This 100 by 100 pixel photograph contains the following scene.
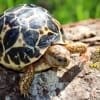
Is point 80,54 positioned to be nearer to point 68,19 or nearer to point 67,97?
point 67,97

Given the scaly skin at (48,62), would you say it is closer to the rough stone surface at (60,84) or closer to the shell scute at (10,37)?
the rough stone surface at (60,84)

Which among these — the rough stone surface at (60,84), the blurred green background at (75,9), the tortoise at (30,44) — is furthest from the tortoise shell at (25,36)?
the blurred green background at (75,9)

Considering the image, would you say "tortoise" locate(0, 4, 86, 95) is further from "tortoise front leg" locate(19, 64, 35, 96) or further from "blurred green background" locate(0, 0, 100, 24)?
"blurred green background" locate(0, 0, 100, 24)

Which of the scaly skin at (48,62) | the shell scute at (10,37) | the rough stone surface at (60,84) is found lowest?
the rough stone surface at (60,84)

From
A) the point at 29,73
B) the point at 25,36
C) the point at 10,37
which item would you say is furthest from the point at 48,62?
the point at 10,37

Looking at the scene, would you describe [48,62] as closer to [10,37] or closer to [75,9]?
[10,37]

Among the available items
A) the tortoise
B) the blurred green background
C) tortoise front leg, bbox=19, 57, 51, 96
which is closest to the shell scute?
the tortoise
